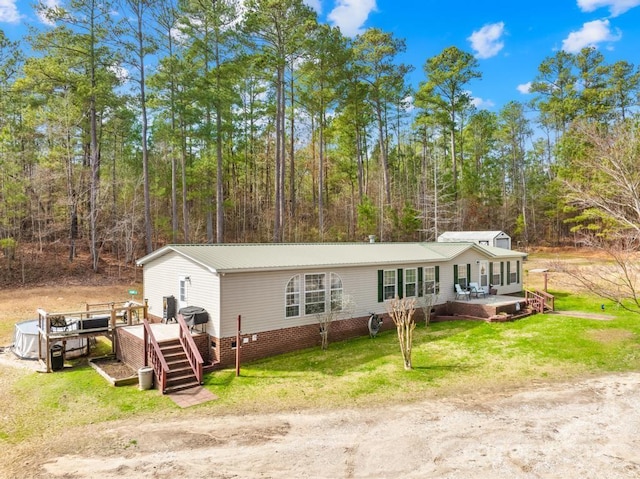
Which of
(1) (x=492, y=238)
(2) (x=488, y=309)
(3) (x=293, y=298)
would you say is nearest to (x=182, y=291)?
(3) (x=293, y=298)

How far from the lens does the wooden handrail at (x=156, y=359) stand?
9.60 meters

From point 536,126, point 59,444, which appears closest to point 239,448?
point 59,444

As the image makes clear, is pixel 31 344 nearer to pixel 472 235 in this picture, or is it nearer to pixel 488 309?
pixel 488 309

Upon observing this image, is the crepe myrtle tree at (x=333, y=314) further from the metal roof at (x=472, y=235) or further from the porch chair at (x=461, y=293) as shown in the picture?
the metal roof at (x=472, y=235)

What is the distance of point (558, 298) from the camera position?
21.8 meters

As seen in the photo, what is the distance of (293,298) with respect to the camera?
500 inches

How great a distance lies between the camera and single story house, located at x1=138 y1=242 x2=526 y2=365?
1129cm

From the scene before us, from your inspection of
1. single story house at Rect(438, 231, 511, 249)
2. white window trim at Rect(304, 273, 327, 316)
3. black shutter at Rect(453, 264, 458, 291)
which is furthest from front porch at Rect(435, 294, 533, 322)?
single story house at Rect(438, 231, 511, 249)

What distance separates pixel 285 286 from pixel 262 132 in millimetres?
26253

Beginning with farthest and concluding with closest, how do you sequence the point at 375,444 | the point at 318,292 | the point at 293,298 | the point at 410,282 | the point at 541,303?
the point at 541,303
the point at 410,282
the point at 318,292
the point at 293,298
the point at 375,444

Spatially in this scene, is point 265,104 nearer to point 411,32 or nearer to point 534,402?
point 411,32

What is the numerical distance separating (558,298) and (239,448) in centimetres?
2098

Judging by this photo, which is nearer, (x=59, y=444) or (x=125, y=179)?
(x=59, y=444)

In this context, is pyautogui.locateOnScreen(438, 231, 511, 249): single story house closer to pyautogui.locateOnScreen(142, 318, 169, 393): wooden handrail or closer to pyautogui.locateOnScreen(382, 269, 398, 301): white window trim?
pyautogui.locateOnScreen(382, 269, 398, 301): white window trim
